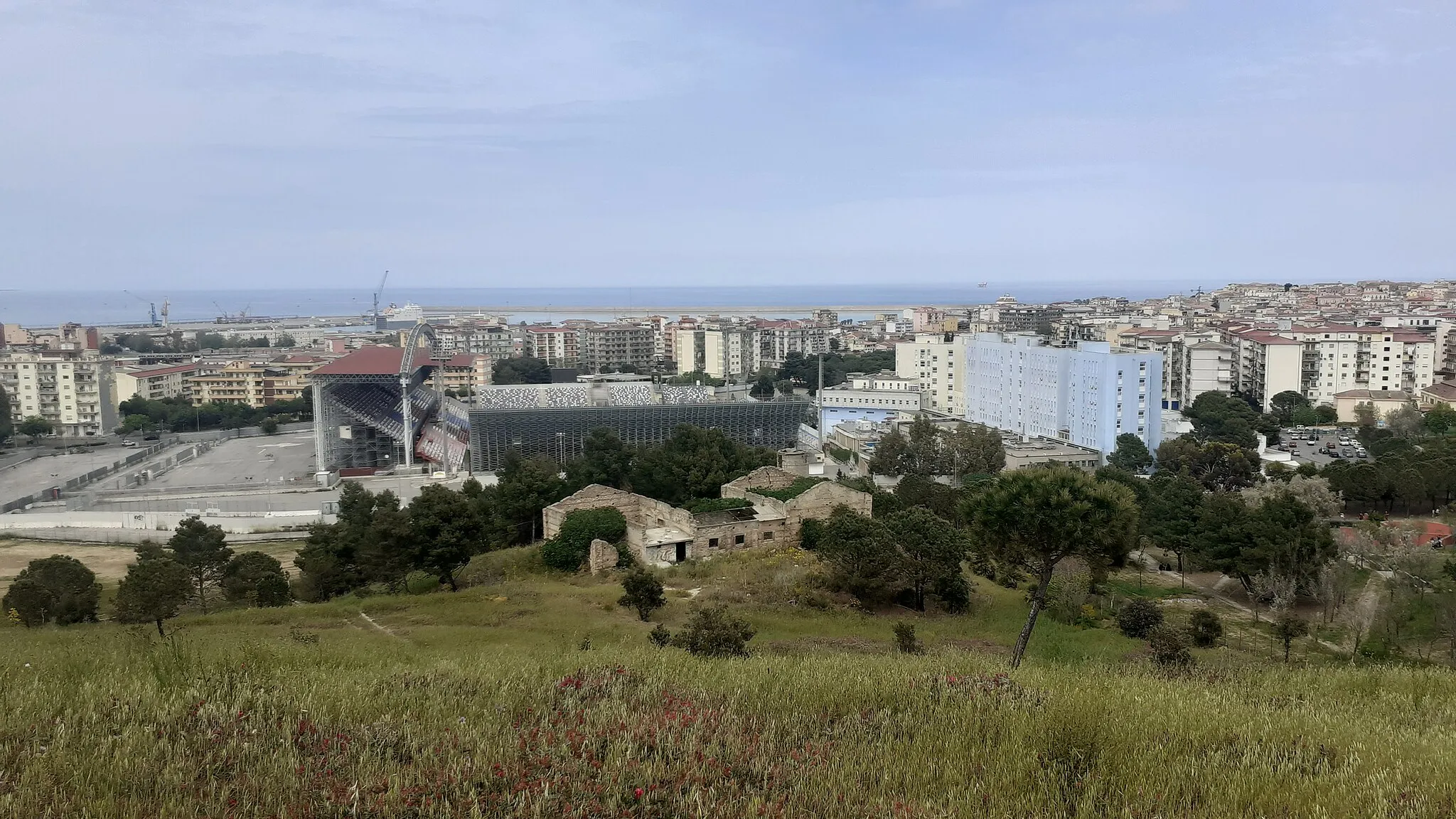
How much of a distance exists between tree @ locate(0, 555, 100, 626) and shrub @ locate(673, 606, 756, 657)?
10.7m

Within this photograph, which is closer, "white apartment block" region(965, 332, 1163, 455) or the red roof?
"white apartment block" region(965, 332, 1163, 455)

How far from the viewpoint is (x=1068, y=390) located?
40.5 meters

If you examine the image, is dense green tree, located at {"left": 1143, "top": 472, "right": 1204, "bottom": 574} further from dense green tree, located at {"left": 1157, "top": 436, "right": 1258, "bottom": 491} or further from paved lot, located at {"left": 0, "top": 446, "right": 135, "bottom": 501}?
paved lot, located at {"left": 0, "top": 446, "right": 135, "bottom": 501}

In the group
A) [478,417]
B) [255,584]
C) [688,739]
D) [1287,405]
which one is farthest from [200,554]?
[1287,405]

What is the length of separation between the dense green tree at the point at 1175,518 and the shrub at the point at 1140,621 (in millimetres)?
7001

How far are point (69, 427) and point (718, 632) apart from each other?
5529 cm

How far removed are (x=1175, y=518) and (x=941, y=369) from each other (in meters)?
31.4

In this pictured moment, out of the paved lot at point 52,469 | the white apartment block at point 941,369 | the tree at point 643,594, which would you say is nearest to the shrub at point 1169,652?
the tree at point 643,594

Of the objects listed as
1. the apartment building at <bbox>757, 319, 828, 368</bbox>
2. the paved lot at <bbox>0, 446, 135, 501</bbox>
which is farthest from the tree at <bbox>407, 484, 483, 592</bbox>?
the apartment building at <bbox>757, 319, 828, 368</bbox>

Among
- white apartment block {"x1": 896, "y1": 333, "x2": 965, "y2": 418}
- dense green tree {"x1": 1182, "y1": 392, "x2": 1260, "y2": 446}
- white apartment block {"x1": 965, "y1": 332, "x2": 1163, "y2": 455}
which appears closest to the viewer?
white apartment block {"x1": 965, "y1": 332, "x2": 1163, "y2": 455}

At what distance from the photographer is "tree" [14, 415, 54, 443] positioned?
47.6m

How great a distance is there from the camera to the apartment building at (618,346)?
7806 centimetres

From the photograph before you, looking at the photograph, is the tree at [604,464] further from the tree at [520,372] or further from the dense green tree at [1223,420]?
the tree at [520,372]

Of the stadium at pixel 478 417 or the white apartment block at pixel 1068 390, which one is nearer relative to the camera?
the white apartment block at pixel 1068 390
